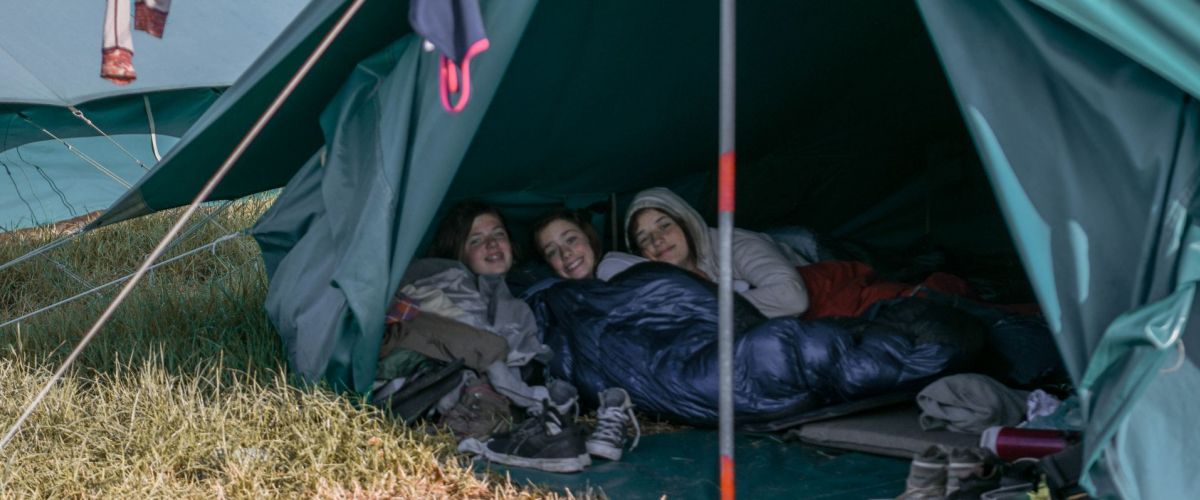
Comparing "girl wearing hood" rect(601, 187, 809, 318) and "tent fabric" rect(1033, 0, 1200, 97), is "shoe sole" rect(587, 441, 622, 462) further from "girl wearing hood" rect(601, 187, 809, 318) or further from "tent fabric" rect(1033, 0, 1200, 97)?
"tent fabric" rect(1033, 0, 1200, 97)

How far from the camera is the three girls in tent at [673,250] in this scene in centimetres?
374

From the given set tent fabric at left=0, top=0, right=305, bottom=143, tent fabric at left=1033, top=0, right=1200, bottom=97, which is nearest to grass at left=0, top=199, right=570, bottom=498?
tent fabric at left=1033, top=0, right=1200, bottom=97

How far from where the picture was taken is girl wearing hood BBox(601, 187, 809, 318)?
12.2 ft

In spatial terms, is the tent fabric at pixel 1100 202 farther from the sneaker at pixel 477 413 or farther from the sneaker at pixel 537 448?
the sneaker at pixel 477 413

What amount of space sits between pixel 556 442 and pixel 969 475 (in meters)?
0.94

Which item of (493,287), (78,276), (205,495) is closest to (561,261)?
(493,287)

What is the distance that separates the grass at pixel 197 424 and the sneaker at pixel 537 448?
0.07 metres

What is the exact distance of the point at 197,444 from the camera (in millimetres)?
2828

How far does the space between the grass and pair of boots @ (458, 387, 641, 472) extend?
93 millimetres

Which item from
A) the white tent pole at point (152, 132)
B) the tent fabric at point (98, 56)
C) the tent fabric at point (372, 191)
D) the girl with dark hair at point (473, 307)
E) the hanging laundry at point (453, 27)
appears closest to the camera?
the hanging laundry at point (453, 27)

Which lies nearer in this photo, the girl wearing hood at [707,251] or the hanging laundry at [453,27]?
the hanging laundry at [453,27]

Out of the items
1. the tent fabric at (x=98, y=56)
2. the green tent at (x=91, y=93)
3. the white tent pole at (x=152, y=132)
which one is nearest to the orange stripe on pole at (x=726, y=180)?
the green tent at (x=91, y=93)

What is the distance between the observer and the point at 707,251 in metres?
3.98

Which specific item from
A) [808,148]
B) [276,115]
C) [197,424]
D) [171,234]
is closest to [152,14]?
[276,115]
